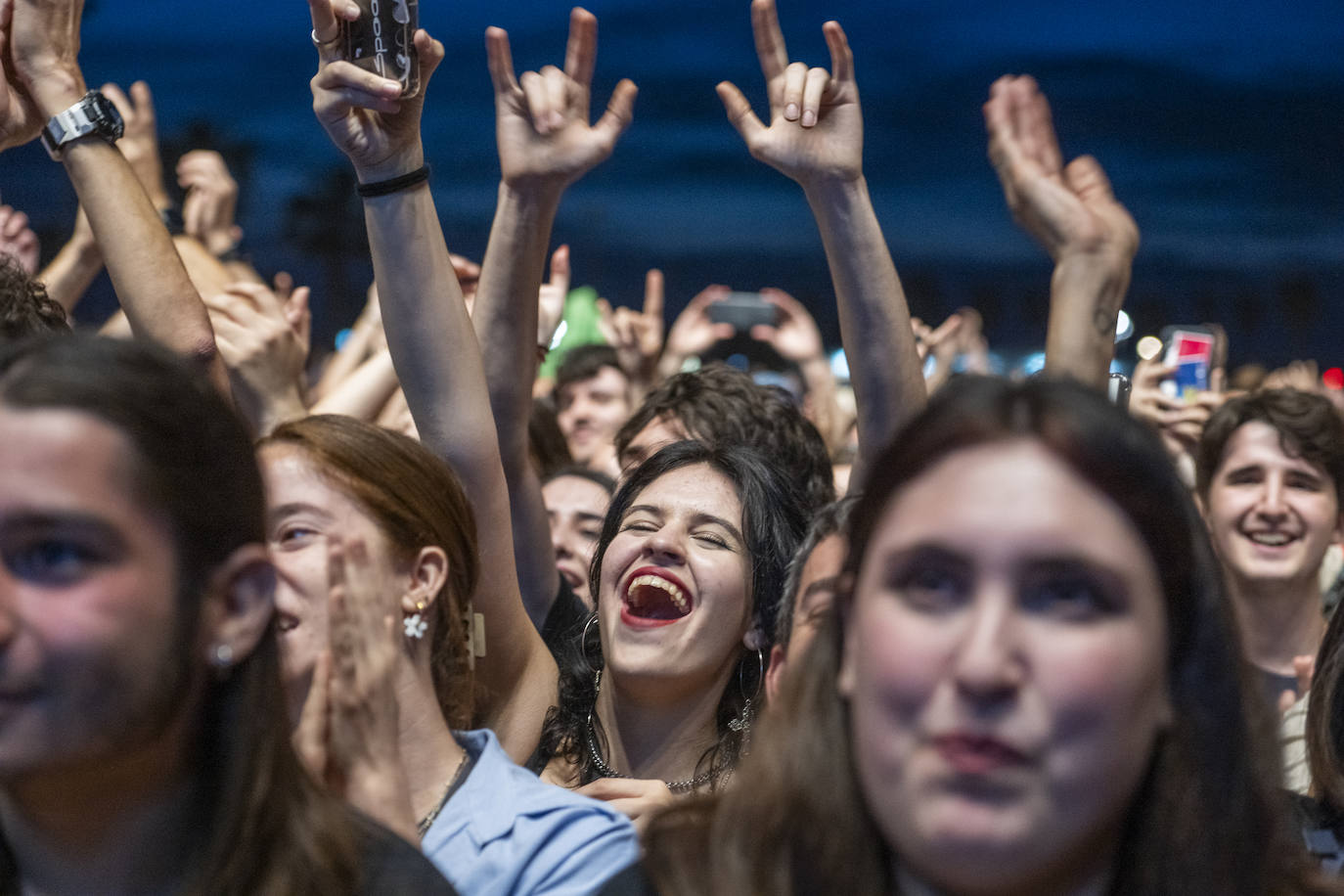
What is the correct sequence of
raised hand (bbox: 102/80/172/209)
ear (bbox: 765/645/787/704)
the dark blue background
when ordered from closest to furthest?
ear (bbox: 765/645/787/704)
raised hand (bbox: 102/80/172/209)
the dark blue background

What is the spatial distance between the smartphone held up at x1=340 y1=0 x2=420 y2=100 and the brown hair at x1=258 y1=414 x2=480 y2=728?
60 centimetres

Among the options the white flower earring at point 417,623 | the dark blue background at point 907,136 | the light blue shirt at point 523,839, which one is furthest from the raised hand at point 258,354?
the dark blue background at point 907,136

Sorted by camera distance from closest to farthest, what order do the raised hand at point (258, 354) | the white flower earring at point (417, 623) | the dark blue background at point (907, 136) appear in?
the white flower earring at point (417, 623)
the raised hand at point (258, 354)
the dark blue background at point (907, 136)

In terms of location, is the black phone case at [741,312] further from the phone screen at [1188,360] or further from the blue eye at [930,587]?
the blue eye at [930,587]

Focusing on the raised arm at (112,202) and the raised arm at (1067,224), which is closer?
the raised arm at (112,202)

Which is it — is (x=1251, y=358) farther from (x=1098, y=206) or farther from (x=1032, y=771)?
(x=1032, y=771)

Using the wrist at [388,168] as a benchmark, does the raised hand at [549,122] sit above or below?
above

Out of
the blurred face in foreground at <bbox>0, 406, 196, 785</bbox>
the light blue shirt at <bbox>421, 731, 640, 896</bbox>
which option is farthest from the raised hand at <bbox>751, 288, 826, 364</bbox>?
the blurred face in foreground at <bbox>0, 406, 196, 785</bbox>

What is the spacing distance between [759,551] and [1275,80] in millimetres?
16174

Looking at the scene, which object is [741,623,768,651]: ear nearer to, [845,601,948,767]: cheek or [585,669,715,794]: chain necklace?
[585,669,715,794]: chain necklace

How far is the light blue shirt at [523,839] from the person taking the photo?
1.82 m

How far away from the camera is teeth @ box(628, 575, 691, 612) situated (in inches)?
102

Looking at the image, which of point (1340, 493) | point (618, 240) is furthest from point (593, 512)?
point (618, 240)

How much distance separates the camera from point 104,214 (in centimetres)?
244
